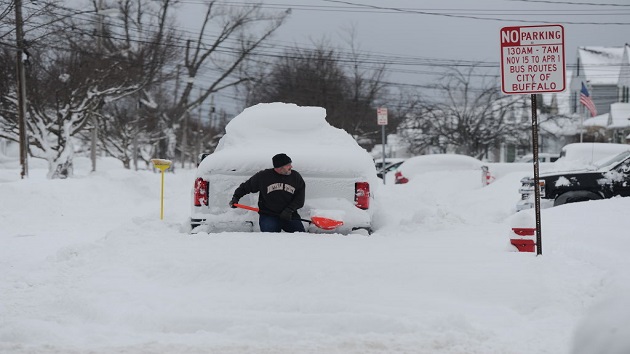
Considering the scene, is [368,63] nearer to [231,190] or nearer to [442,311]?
[231,190]

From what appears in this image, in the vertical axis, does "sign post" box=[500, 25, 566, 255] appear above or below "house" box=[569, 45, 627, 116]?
below

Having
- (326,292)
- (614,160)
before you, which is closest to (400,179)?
(614,160)

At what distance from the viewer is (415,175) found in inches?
1020

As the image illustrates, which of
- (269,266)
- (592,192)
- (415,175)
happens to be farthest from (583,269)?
(415,175)

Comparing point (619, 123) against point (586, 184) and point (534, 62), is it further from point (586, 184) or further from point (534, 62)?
point (534, 62)

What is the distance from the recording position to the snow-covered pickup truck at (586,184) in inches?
501

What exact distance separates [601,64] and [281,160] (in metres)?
52.2

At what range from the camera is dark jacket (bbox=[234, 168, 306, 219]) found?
7930 mm

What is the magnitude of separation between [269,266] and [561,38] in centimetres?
362

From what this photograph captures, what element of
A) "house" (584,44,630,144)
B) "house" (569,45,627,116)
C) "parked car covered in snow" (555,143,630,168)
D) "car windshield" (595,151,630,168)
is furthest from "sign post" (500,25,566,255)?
"house" (569,45,627,116)

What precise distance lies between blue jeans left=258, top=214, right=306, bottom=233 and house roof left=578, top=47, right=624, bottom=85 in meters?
50.1

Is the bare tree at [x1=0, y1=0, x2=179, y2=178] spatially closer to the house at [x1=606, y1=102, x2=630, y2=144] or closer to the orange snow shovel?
the orange snow shovel

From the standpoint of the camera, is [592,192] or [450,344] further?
[592,192]

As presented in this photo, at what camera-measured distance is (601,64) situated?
54594mm
